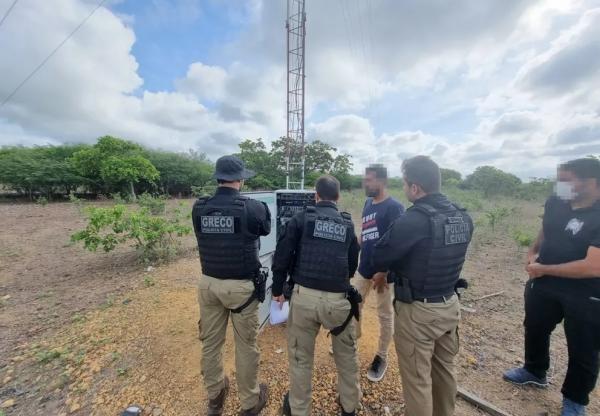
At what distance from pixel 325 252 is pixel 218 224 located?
33.1 inches

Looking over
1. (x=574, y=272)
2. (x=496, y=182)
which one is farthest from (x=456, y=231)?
(x=496, y=182)

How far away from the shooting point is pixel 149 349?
2873 mm

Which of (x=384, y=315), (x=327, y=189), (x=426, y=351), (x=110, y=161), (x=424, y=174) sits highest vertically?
(x=110, y=161)

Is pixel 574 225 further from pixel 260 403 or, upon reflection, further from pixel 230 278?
pixel 260 403

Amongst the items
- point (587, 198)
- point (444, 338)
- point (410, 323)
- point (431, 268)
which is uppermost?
point (587, 198)

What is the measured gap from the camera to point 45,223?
374 inches

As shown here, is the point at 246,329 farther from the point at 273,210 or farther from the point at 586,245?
the point at 586,245

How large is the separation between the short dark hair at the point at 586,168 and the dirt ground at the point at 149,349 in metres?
1.93

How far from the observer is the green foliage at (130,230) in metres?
4.89

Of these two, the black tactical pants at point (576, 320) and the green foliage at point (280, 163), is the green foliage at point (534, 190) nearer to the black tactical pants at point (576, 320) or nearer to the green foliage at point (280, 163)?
the green foliage at point (280, 163)

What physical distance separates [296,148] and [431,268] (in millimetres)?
14531

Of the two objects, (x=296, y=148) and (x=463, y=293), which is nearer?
(x=463, y=293)

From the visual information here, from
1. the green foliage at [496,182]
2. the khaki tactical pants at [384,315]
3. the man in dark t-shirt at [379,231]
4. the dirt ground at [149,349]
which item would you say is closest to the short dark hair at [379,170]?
the man in dark t-shirt at [379,231]

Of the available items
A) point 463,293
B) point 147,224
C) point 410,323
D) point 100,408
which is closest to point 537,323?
point 410,323
